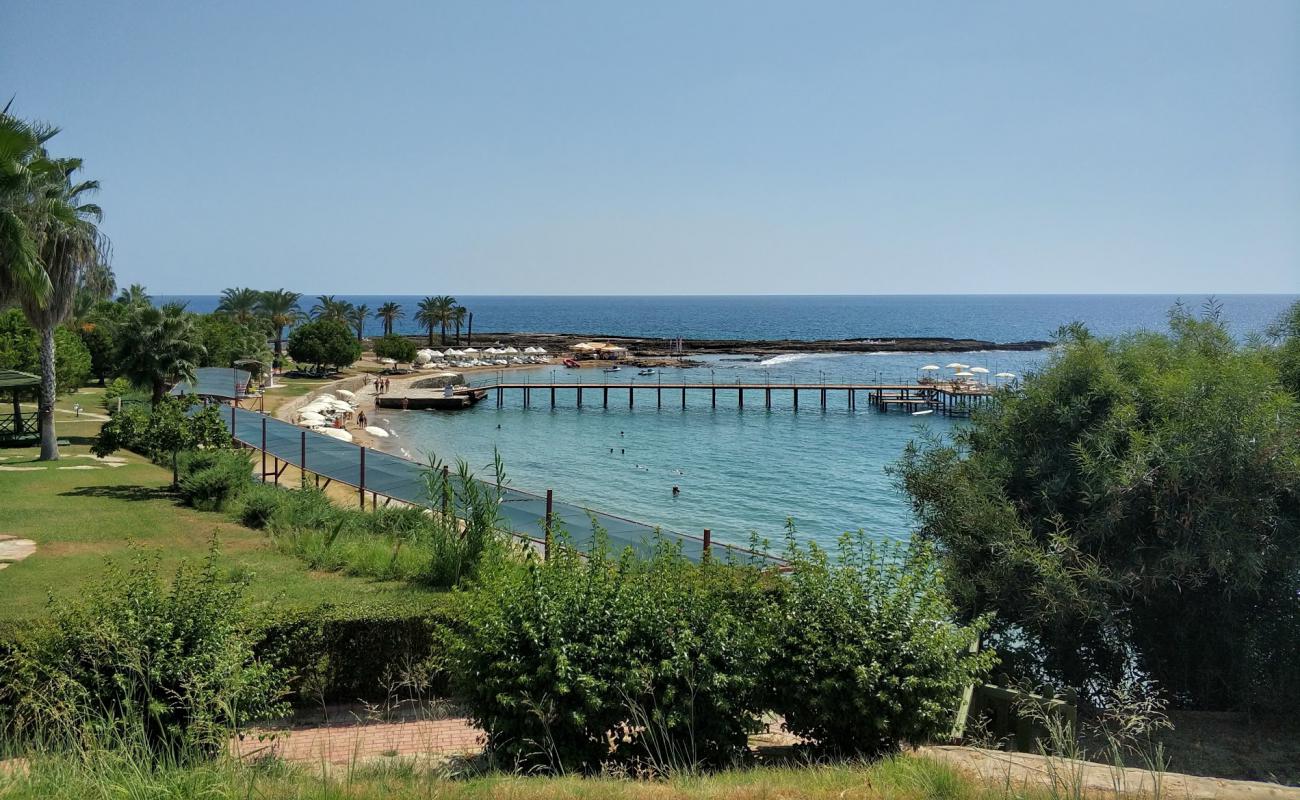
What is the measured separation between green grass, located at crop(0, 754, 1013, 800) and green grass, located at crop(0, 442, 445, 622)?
3.15m

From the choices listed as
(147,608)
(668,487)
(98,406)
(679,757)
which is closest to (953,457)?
(679,757)

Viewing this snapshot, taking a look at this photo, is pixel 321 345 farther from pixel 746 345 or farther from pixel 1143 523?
pixel 746 345

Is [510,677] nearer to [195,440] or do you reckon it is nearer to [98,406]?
[195,440]

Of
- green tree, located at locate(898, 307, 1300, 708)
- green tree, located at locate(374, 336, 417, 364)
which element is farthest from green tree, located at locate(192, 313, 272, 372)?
green tree, located at locate(898, 307, 1300, 708)

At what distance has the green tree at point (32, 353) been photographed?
33.5 metres

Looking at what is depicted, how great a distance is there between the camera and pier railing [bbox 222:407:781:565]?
771 inches

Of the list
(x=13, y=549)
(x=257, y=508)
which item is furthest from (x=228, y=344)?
(x=13, y=549)

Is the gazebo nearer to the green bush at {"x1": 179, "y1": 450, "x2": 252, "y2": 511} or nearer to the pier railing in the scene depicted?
the pier railing

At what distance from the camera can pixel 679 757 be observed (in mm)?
7777

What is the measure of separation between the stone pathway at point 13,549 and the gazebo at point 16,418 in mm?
13172

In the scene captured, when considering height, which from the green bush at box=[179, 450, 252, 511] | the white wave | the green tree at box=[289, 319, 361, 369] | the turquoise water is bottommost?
the turquoise water

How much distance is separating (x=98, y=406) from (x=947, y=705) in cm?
4481

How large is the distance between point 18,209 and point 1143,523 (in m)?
24.3

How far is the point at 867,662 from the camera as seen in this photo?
789 cm
